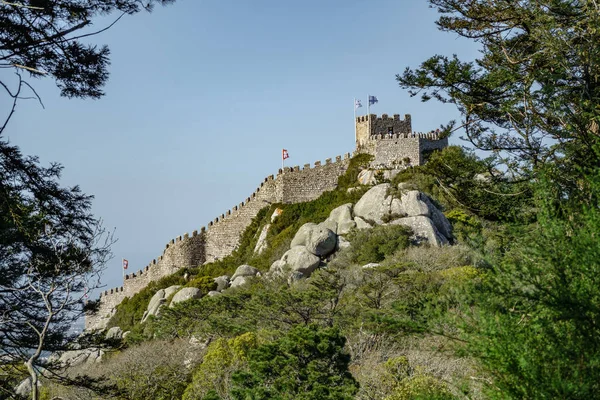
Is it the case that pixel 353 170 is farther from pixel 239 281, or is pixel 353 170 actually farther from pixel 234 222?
pixel 239 281

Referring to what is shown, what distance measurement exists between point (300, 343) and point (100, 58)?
695 cm

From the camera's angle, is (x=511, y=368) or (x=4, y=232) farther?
(x=4, y=232)

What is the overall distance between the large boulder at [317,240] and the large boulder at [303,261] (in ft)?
1.30

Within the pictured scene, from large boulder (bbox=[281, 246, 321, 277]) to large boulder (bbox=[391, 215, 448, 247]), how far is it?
12.6ft

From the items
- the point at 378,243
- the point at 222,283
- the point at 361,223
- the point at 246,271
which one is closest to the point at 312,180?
the point at 361,223

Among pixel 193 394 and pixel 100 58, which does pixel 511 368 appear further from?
pixel 193 394

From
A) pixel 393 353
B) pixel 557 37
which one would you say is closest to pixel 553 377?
pixel 557 37

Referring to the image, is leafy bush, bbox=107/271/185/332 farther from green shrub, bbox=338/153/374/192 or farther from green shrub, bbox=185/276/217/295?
green shrub, bbox=338/153/374/192

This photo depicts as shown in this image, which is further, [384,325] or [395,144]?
[395,144]

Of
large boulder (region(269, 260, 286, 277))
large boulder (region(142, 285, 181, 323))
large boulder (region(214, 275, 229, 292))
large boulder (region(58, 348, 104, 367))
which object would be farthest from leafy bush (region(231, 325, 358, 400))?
large boulder (region(142, 285, 181, 323))

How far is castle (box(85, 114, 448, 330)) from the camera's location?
36.7 metres

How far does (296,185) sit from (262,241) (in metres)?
4.14

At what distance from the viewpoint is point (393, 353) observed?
16.8m

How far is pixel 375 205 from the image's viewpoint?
1222 inches
